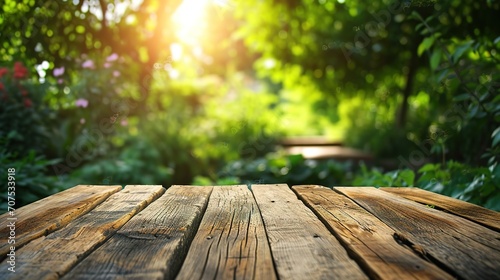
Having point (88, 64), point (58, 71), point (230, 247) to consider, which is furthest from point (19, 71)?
point (230, 247)

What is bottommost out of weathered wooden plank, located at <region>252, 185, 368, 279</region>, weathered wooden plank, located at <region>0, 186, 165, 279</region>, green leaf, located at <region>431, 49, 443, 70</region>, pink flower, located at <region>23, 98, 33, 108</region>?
weathered wooden plank, located at <region>0, 186, 165, 279</region>

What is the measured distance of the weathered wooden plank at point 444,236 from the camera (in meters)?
1.03

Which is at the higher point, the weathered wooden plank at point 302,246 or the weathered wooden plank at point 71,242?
the weathered wooden plank at point 302,246

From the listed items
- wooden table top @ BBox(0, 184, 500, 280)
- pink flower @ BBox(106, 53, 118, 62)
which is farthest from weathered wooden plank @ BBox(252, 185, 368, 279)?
pink flower @ BBox(106, 53, 118, 62)

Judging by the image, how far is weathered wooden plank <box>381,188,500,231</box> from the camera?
4.84ft

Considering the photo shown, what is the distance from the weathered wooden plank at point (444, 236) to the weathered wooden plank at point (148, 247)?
1.92 feet

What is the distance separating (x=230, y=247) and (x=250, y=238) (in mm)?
99

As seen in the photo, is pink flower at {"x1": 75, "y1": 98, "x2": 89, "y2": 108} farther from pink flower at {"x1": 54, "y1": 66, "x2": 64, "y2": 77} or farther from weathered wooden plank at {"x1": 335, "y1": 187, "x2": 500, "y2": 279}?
weathered wooden plank at {"x1": 335, "y1": 187, "x2": 500, "y2": 279}

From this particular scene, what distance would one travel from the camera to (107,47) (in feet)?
17.7

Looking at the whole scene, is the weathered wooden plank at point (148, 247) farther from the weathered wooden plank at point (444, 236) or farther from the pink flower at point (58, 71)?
the pink flower at point (58, 71)

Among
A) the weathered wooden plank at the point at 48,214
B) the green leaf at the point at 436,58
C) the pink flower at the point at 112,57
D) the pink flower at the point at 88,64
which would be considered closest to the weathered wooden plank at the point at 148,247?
the weathered wooden plank at the point at 48,214

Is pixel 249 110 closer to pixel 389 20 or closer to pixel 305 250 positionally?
pixel 389 20

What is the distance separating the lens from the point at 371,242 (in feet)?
3.88

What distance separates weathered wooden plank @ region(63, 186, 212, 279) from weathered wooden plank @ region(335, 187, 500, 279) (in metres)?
0.58
